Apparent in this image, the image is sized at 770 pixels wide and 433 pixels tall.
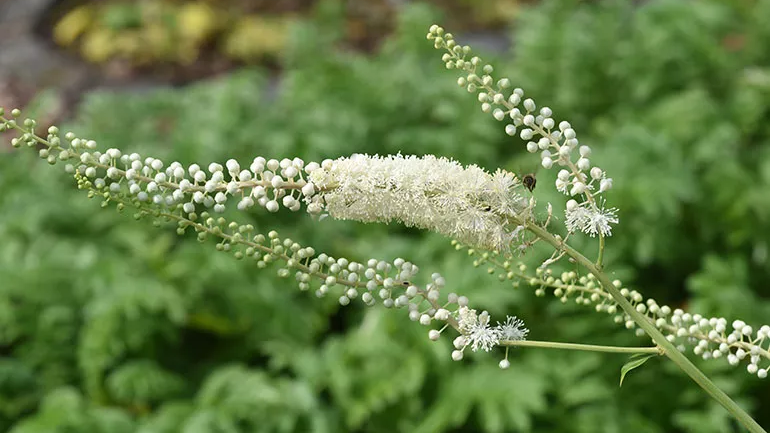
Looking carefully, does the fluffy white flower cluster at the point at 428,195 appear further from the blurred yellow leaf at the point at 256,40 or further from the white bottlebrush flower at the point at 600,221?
the blurred yellow leaf at the point at 256,40

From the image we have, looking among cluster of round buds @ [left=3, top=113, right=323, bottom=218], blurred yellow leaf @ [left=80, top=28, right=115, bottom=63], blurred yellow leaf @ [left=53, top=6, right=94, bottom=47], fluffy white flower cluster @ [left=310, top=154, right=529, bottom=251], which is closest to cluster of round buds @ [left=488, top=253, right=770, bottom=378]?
fluffy white flower cluster @ [left=310, top=154, right=529, bottom=251]

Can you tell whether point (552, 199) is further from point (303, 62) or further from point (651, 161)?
point (303, 62)

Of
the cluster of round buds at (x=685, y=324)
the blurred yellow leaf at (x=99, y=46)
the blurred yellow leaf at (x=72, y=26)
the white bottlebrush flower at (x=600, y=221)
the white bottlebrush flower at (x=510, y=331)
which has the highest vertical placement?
the blurred yellow leaf at (x=72, y=26)

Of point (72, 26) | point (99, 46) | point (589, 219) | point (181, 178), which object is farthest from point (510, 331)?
point (72, 26)

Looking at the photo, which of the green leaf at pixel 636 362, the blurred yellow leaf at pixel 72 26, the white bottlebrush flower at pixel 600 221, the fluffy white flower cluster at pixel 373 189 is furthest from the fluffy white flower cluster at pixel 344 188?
the blurred yellow leaf at pixel 72 26

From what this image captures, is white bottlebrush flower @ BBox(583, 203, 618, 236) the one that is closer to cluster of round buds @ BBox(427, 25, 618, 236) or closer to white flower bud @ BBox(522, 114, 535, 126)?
cluster of round buds @ BBox(427, 25, 618, 236)

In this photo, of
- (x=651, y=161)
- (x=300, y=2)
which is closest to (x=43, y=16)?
(x=300, y=2)

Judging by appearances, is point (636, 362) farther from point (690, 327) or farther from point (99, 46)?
point (99, 46)

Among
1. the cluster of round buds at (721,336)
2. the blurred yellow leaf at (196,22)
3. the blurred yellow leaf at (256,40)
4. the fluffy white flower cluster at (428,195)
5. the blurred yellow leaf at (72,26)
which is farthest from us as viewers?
the blurred yellow leaf at (72,26)
